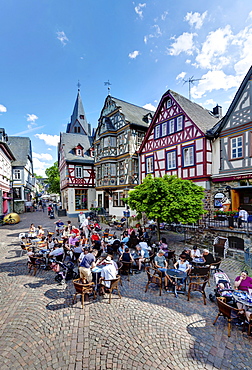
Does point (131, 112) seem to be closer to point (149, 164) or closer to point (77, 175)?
point (149, 164)

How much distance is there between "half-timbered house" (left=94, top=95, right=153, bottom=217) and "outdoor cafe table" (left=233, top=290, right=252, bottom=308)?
16265 mm

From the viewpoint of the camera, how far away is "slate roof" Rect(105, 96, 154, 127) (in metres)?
22.4

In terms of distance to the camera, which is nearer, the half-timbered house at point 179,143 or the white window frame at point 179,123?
the half-timbered house at point 179,143

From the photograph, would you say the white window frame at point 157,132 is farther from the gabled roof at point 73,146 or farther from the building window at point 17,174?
the building window at point 17,174

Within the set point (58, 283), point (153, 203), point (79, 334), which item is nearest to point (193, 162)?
point (153, 203)

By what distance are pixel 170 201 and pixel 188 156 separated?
749 cm

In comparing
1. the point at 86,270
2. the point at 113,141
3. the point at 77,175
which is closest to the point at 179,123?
the point at 113,141

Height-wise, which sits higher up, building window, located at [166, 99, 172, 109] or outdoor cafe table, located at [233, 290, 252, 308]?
building window, located at [166, 99, 172, 109]

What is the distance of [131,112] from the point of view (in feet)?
79.9

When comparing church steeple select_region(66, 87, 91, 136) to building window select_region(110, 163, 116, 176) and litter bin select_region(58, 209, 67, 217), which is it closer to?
litter bin select_region(58, 209, 67, 217)

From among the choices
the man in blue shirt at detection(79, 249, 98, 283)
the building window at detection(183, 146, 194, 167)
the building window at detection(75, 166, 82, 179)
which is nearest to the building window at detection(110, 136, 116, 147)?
the building window at detection(75, 166, 82, 179)

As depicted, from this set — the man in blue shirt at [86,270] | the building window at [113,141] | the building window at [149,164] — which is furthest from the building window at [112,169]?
the man in blue shirt at [86,270]

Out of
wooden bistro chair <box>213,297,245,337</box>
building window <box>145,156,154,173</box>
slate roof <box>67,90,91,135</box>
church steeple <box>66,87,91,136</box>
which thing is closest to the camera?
wooden bistro chair <box>213,297,245,337</box>

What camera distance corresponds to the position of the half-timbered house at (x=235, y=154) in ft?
42.9
